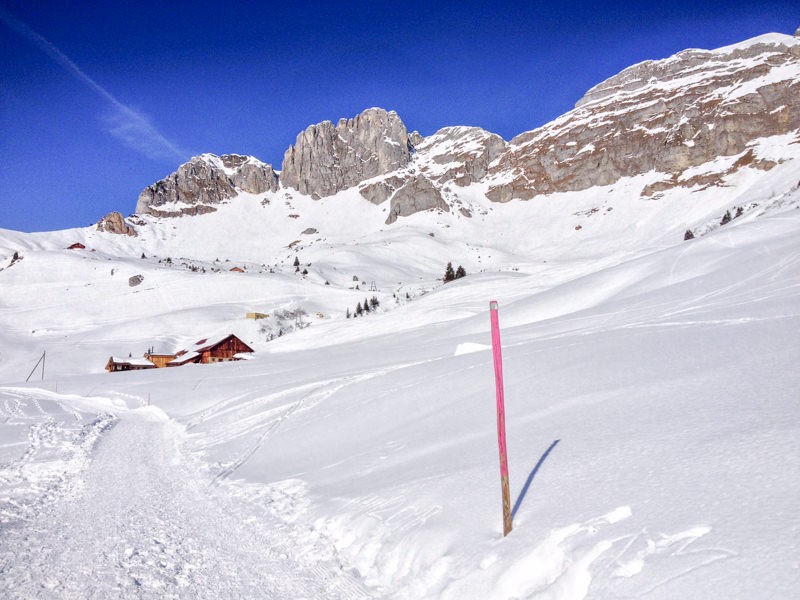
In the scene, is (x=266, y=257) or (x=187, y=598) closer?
(x=187, y=598)

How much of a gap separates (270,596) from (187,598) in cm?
76

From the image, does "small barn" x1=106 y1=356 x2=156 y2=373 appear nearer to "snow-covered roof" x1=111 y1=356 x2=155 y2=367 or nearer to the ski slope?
"snow-covered roof" x1=111 y1=356 x2=155 y2=367

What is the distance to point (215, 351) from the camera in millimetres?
62969

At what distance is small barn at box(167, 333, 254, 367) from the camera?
62.6 meters

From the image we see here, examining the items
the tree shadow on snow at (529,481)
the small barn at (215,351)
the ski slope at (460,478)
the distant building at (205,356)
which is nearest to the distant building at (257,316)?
the distant building at (205,356)

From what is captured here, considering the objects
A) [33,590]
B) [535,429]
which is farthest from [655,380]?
[33,590]

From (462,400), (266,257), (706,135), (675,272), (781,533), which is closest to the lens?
(781,533)

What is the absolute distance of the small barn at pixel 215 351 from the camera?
62594 millimetres

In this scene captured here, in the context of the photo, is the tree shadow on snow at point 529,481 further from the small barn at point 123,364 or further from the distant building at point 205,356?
the small barn at point 123,364

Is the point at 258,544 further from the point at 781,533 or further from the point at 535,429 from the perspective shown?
the point at 781,533

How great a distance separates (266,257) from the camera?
196 meters

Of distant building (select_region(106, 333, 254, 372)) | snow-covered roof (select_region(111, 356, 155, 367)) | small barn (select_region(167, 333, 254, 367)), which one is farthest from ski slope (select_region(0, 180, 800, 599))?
snow-covered roof (select_region(111, 356, 155, 367))

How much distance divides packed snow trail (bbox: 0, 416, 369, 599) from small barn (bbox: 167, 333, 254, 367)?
55.1 m

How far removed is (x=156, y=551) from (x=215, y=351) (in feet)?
197
